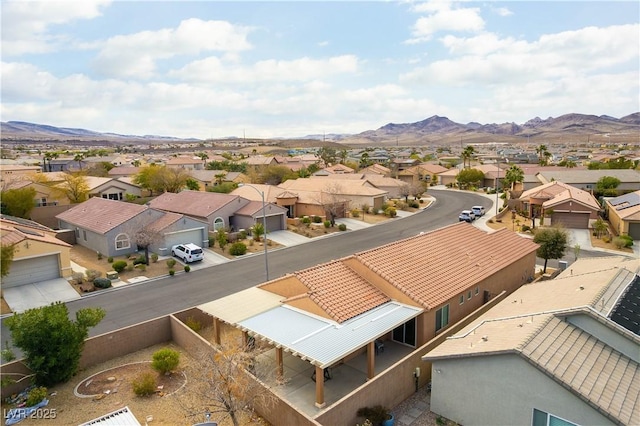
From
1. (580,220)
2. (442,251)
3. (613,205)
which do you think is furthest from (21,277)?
(613,205)

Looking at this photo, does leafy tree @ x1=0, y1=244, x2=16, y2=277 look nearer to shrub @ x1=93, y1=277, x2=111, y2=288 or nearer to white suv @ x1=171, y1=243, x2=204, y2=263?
shrub @ x1=93, y1=277, x2=111, y2=288

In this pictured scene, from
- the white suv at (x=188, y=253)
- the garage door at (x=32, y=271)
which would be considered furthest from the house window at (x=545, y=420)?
the garage door at (x=32, y=271)

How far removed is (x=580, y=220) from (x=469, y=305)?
33.8 m

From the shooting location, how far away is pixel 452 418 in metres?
15.5

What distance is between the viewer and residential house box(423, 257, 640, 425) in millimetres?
12969

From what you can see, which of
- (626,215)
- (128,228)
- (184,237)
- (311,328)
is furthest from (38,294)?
(626,215)

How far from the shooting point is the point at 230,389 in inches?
538

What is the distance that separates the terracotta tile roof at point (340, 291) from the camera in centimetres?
1898

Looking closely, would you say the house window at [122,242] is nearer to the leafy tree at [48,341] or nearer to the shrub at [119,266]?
the shrub at [119,266]

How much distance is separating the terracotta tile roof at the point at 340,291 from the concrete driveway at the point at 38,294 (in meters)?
19.3

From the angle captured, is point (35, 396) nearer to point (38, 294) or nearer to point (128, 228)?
point (38, 294)

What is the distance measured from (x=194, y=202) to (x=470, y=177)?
199 ft

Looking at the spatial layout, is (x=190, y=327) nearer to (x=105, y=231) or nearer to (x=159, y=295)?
(x=159, y=295)

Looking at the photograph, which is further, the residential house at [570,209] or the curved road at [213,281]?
the residential house at [570,209]
